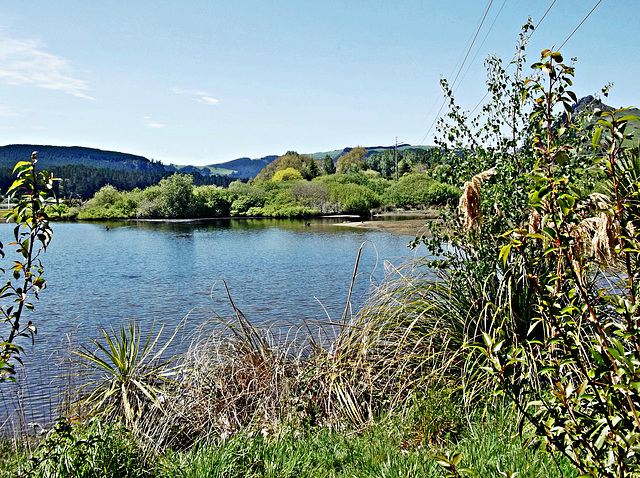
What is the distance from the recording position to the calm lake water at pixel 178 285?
6.86 meters

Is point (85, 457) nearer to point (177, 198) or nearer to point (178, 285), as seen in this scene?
point (178, 285)

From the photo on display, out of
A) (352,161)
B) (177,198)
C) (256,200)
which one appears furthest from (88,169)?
(256,200)

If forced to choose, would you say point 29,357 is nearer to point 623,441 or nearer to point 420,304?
point 420,304

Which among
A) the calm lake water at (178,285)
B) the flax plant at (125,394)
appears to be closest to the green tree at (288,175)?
the calm lake water at (178,285)

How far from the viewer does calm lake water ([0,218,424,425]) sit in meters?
6.86

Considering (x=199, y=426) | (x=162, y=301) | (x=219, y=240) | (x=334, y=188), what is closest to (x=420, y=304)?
(x=199, y=426)

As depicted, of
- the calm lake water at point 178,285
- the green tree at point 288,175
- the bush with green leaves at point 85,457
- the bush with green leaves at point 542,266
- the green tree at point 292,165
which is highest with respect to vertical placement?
the green tree at point 292,165

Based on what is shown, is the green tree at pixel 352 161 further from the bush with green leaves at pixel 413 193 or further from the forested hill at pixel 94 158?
the forested hill at pixel 94 158

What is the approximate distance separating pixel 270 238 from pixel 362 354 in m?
20.3

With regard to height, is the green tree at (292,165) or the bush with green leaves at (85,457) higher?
the green tree at (292,165)

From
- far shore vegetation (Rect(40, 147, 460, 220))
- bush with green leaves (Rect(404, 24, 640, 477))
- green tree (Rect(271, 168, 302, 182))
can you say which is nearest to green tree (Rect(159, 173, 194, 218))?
far shore vegetation (Rect(40, 147, 460, 220))

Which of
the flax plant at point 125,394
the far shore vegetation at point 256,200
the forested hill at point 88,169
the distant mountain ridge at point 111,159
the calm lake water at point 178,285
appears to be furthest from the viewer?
the distant mountain ridge at point 111,159

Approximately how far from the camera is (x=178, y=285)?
12.2 m

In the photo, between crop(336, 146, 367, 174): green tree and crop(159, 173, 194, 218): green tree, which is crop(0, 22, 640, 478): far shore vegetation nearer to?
crop(159, 173, 194, 218): green tree
